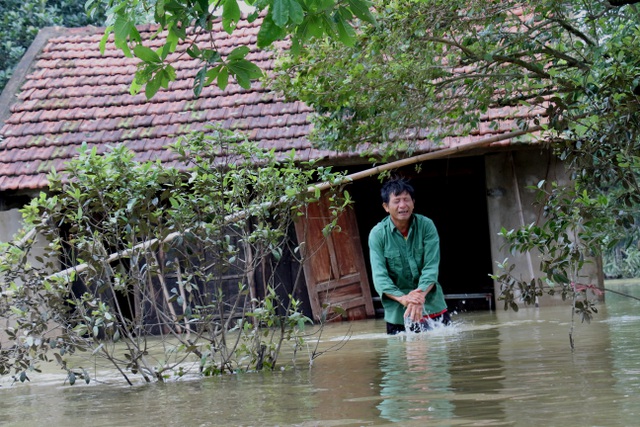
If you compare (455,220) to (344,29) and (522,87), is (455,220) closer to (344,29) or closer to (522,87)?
(522,87)

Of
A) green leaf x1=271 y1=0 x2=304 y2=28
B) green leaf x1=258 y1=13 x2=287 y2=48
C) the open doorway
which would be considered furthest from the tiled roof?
green leaf x1=271 y1=0 x2=304 y2=28

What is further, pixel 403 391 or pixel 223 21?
pixel 403 391

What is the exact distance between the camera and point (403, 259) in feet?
27.4

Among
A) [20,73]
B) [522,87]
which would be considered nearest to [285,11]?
[522,87]

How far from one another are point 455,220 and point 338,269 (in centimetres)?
360

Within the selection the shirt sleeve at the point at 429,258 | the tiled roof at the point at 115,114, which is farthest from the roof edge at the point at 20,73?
the shirt sleeve at the point at 429,258

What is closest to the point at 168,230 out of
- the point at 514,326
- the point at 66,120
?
the point at 514,326

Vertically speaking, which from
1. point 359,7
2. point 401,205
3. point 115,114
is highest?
point 115,114

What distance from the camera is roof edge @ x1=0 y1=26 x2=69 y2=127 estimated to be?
1381 centimetres

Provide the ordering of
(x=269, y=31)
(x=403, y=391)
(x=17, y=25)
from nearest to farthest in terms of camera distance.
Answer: (x=269, y=31) → (x=403, y=391) → (x=17, y=25)

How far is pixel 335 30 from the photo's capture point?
13.4 feet

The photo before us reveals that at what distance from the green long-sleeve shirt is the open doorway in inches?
237

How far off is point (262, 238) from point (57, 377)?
2237 millimetres

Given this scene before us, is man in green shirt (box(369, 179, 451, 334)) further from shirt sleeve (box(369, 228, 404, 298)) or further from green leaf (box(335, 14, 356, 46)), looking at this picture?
green leaf (box(335, 14, 356, 46))
